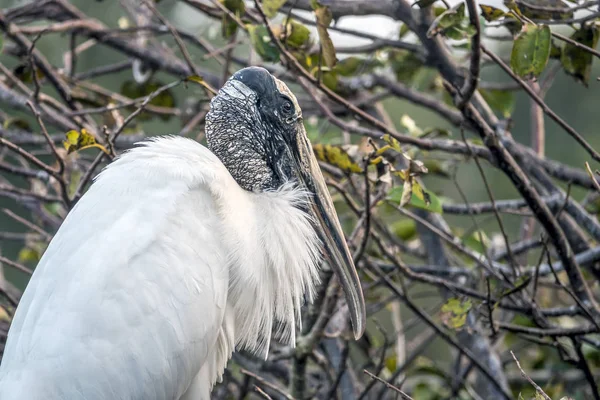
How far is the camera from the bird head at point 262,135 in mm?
2982

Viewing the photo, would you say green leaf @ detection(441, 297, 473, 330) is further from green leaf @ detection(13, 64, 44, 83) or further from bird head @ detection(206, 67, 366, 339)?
green leaf @ detection(13, 64, 44, 83)

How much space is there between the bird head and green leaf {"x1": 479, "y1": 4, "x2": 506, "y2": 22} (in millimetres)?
713

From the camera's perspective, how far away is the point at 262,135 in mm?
3010

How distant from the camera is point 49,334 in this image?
242 centimetres

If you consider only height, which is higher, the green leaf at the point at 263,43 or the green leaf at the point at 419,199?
the green leaf at the point at 263,43

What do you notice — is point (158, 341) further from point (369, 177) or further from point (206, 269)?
point (369, 177)

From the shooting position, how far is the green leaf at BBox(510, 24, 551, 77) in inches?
101

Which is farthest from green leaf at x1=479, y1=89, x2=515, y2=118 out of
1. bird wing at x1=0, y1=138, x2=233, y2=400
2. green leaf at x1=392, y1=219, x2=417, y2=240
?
bird wing at x1=0, y1=138, x2=233, y2=400

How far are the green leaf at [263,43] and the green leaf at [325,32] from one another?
206 millimetres

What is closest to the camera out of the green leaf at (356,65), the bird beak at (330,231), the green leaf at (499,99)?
the bird beak at (330,231)

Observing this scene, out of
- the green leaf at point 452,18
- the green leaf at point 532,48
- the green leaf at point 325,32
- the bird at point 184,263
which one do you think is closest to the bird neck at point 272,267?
the bird at point 184,263

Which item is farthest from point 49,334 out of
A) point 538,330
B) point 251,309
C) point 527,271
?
point 527,271

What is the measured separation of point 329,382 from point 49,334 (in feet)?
3.63

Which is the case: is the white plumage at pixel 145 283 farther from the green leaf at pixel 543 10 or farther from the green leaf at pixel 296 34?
the green leaf at pixel 543 10
